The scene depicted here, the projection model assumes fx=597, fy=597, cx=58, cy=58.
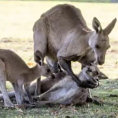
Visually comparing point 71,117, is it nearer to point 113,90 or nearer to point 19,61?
point 19,61

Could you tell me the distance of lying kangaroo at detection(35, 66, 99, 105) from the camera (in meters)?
9.03

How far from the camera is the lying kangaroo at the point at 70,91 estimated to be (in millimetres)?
9031

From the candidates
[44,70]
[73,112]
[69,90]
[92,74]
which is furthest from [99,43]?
[73,112]

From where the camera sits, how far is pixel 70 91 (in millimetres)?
9141

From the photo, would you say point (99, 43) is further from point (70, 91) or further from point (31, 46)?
point (31, 46)

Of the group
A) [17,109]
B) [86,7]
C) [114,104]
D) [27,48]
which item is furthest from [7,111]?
[86,7]

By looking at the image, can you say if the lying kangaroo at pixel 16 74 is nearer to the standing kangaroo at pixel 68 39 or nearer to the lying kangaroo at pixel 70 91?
the lying kangaroo at pixel 70 91

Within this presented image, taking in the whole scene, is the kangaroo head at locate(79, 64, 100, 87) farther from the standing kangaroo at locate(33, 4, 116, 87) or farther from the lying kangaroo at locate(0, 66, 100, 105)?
the standing kangaroo at locate(33, 4, 116, 87)

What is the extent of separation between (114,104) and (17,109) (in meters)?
1.60

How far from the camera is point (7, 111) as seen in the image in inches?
332

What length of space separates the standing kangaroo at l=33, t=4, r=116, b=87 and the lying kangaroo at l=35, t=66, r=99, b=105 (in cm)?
12

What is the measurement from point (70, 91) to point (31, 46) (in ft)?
28.6

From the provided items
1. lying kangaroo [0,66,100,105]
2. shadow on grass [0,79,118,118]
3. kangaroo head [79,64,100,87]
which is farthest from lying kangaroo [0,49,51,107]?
kangaroo head [79,64,100,87]

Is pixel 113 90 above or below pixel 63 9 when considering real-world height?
below
